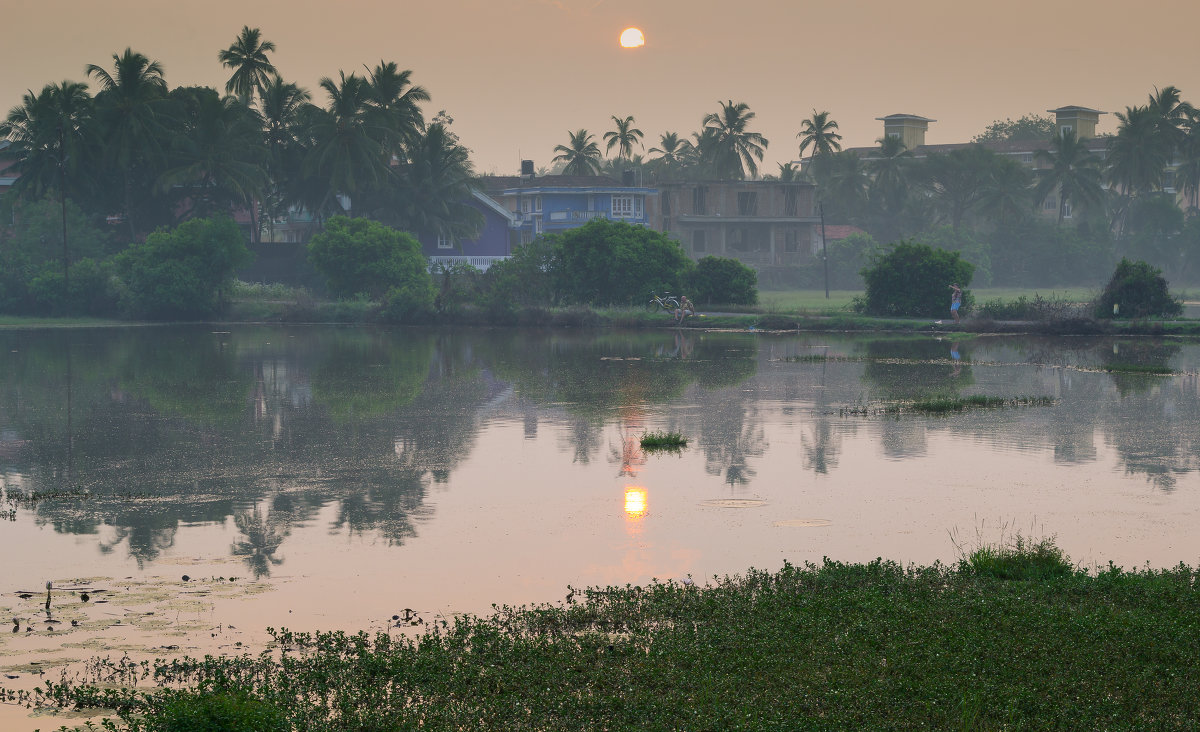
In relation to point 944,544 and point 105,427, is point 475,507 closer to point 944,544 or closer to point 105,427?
point 944,544

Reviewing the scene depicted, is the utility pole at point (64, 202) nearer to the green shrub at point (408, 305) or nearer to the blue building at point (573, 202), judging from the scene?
the green shrub at point (408, 305)

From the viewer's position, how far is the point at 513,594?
12.4m

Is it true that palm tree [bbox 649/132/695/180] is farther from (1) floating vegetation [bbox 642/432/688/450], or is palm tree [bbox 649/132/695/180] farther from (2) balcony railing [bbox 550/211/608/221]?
(1) floating vegetation [bbox 642/432/688/450]

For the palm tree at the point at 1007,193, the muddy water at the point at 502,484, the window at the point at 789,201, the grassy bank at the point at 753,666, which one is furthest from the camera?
the window at the point at 789,201

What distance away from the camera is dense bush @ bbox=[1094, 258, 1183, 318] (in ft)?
155

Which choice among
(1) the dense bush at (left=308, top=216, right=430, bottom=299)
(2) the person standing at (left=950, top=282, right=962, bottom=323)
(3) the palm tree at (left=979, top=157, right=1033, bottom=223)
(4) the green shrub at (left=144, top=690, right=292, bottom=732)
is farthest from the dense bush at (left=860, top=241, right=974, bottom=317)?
(4) the green shrub at (left=144, top=690, right=292, bottom=732)

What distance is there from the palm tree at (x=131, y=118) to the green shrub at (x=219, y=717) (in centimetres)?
6604

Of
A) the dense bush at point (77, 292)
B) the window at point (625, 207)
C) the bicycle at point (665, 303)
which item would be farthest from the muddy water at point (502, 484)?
the window at point (625, 207)

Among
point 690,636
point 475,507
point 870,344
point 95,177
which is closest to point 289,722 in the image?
point 690,636

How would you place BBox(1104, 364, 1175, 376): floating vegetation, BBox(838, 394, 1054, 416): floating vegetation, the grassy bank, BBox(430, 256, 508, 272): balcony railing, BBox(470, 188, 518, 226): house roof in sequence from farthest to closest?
BBox(470, 188, 518, 226): house roof < BBox(430, 256, 508, 272): balcony railing < BBox(1104, 364, 1175, 376): floating vegetation < BBox(838, 394, 1054, 416): floating vegetation < the grassy bank

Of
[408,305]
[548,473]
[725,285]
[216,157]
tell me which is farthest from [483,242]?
[548,473]

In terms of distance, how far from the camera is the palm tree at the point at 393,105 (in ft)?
250

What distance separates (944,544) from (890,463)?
17.6 feet

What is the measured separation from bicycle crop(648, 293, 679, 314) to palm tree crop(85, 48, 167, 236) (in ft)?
101
